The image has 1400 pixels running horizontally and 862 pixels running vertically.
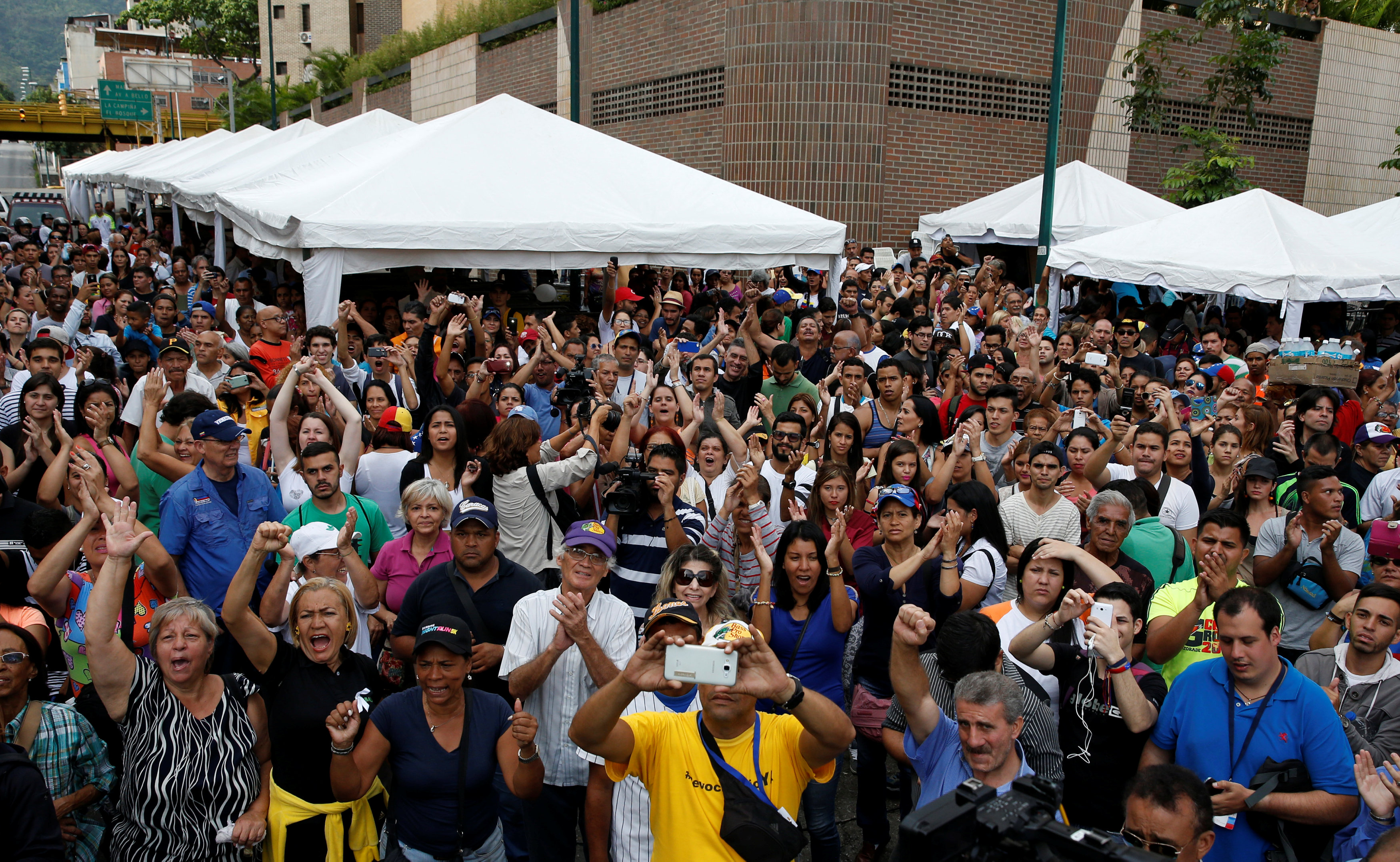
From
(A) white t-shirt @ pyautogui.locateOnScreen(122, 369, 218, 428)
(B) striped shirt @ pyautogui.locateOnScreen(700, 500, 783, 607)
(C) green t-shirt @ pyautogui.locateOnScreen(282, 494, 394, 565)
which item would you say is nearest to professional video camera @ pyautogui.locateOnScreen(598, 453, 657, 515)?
(B) striped shirt @ pyautogui.locateOnScreen(700, 500, 783, 607)

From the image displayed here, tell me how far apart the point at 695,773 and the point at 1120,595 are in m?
1.80

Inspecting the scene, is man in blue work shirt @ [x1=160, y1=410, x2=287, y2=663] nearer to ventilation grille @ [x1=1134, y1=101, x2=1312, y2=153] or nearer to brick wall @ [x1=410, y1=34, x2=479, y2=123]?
ventilation grille @ [x1=1134, y1=101, x2=1312, y2=153]

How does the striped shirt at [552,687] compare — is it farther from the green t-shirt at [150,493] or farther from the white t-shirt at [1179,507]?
the white t-shirt at [1179,507]

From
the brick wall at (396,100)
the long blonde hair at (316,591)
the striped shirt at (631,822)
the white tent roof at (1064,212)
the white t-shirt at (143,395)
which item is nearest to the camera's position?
the striped shirt at (631,822)

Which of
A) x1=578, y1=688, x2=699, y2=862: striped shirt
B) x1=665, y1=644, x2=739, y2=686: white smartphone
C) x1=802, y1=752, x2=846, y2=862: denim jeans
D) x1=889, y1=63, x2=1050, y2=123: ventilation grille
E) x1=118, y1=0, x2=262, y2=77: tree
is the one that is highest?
x1=118, y1=0, x2=262, y2=77: tree

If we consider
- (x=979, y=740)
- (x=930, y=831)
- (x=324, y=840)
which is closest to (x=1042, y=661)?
(x=979, y=740)

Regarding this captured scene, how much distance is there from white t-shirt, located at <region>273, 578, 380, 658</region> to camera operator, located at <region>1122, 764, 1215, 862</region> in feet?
9.65

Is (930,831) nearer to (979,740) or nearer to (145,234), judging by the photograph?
(979,740)

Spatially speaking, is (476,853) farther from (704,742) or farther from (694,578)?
(694,578)

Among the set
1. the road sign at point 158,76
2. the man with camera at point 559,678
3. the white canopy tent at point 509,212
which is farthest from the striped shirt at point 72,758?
the road sign at point 158,76

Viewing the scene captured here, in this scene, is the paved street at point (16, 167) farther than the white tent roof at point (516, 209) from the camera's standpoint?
Yes

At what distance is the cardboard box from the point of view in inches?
310

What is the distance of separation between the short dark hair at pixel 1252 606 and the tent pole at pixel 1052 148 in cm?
1070

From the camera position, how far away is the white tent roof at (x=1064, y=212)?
51.0 ft
